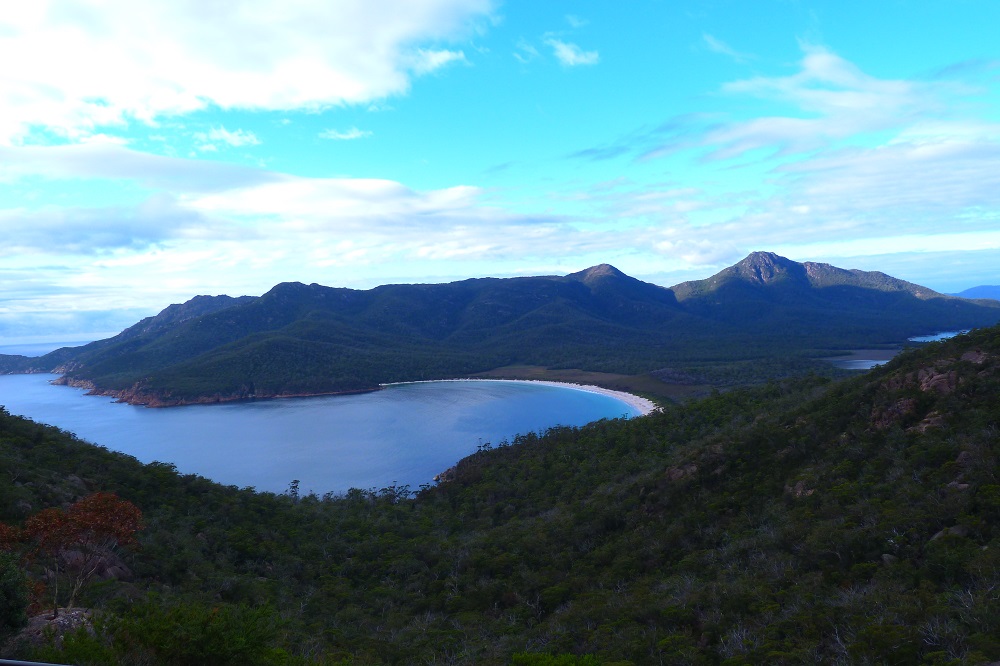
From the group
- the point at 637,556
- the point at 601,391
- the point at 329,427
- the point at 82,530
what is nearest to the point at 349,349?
the point at 329,427

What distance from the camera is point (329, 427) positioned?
290 ft

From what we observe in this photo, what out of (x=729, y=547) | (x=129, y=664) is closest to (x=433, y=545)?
(x=729, y=547)

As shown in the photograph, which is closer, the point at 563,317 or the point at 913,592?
the point at 913,592

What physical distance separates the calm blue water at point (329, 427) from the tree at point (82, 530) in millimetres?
42857

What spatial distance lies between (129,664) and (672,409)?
151ft

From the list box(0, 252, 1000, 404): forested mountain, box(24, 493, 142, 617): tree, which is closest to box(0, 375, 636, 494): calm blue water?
box(0, 252, 1000, 404): forested mountain

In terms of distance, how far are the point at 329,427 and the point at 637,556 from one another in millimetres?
74518

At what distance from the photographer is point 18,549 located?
14523mm

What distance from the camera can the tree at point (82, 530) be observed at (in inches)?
476

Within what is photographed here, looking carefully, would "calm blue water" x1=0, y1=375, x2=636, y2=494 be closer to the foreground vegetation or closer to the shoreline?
the shoreline

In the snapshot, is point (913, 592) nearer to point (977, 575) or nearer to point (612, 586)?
point (977, 575)

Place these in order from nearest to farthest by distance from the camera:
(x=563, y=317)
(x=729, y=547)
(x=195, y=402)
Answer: (x=729, y=547), (x=195, y=402), (x=563, y=317)

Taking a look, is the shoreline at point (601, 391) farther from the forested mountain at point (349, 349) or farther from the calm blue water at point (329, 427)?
the forested mountain at point (349, 349)

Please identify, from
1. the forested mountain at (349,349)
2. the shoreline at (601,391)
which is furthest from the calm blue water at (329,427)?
the forested mountain at (349,349)
